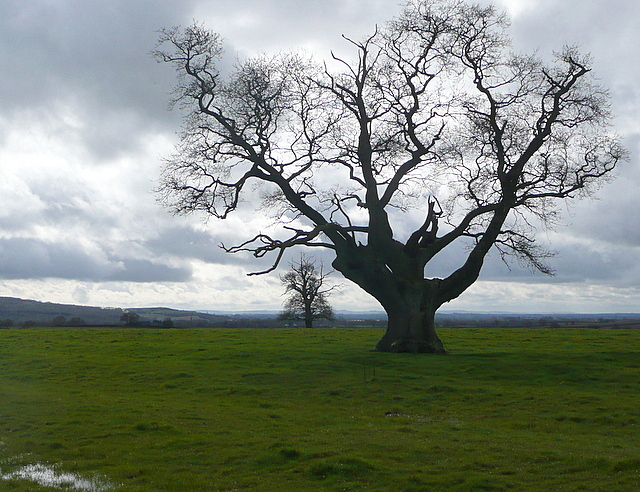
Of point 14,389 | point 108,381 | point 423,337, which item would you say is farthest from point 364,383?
point 14,389

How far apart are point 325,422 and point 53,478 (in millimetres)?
7271

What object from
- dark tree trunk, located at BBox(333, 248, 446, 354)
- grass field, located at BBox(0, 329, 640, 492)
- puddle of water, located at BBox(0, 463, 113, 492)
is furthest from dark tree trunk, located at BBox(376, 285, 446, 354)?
puddle of water, located at BBox(0, 463, 113, 492)

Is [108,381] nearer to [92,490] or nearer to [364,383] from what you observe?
[364,383]

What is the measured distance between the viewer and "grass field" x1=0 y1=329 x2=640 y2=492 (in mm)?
10453

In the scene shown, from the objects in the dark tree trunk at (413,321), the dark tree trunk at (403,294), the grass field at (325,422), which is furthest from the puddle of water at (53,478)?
the dark tree trunk at (413,321)

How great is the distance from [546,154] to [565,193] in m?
2.24

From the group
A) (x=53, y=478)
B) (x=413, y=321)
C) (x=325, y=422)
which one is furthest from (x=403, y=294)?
(x=53, y=478)

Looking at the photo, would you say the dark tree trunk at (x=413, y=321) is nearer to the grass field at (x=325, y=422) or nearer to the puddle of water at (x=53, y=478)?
the grass field at (x=325, y=422)

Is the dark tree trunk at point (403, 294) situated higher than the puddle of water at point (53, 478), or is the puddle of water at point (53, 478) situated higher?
the dark tree trunk at point (403, 294)

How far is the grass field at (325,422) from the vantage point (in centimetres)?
1045

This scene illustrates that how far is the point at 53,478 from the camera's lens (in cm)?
1056

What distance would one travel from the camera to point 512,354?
30.2 m

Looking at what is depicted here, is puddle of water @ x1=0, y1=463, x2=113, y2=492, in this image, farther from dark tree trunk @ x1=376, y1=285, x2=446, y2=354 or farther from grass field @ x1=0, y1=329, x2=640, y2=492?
dark tree trunk @ x1=376, y1=285, x2=446, y2=354

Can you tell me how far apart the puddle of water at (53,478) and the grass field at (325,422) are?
5 cm
